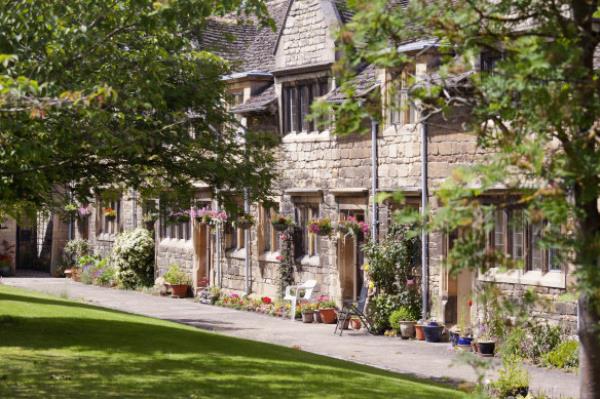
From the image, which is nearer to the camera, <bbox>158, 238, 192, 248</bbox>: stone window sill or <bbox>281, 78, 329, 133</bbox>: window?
<bbox>281, 78, 329, 133</bbox>: window

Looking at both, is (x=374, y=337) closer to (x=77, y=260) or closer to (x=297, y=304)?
(x=297, y=304)

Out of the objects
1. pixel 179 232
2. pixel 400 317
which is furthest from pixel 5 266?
pixel 400 317

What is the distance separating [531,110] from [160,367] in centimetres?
859

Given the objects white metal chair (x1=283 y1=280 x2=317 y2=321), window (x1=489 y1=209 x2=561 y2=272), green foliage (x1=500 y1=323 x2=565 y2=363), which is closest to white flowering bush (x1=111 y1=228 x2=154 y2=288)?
white metal chair (x1=283 y1=280 x2=317 y2=321)

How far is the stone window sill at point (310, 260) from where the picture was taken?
27.2 m

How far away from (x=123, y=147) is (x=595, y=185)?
7.94 m

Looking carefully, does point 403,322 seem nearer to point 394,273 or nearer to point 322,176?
point 394,273

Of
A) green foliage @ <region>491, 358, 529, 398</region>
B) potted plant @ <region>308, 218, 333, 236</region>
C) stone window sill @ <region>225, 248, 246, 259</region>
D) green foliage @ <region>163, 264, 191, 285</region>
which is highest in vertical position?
potted plant @ <region>308, 218, 333, 236</region>

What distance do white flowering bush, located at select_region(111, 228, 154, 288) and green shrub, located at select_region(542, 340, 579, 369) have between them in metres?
19.6

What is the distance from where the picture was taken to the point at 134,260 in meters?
36.1

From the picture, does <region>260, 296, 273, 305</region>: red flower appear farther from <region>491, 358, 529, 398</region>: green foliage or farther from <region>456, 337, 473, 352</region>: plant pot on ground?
<region>491, 358, 529, 398</region>: green foliage

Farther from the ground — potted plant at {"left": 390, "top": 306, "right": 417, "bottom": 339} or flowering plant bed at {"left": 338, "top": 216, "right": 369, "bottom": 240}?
flowering plant bed at {"left": 338, "top": 216, "right": 369, "bottom": 240}

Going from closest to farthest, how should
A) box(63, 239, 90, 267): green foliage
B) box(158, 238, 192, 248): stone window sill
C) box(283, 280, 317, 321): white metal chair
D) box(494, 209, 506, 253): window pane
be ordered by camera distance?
1. box(494, 209, 506, 253): window pane
2. box(283, 280, 317, 321): white metal chair
3. box(158, 238, 192, 248): stone window sill
4. box(63, 239, 90, 267): green foliage

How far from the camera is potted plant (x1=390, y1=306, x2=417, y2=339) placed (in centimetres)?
2303
